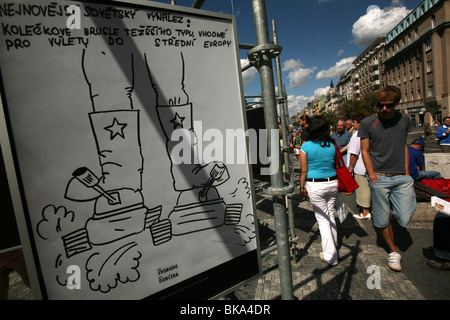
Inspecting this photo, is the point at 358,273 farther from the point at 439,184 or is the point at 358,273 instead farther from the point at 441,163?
the point at 441,163

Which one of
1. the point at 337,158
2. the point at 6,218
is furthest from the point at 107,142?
the point at 337,158

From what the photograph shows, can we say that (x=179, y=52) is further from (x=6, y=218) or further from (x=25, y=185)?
(x=6, y=218)

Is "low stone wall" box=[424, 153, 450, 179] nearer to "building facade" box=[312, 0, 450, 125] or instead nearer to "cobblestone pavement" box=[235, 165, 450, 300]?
"cobblestone pavement" box=[235, 165, 450, 300]

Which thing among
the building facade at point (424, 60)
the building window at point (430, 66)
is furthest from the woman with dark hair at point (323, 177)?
the building window at point (430, 66)

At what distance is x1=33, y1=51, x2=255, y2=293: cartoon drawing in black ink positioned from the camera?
38.9 inches

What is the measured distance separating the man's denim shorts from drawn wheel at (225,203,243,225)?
2.55 metres

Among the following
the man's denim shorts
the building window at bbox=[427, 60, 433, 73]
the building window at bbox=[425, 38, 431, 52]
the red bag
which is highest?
the building window at bbox=[425, 38, 431, 52]

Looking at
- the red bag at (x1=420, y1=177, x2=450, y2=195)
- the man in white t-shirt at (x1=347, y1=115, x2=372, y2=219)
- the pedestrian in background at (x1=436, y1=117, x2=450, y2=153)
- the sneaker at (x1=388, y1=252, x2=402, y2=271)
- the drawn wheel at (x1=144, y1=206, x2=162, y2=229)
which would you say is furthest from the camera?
the pedestrian in background at (x1=436, y1=117, x2=450, y2=153)

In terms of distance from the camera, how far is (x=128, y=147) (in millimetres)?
1085

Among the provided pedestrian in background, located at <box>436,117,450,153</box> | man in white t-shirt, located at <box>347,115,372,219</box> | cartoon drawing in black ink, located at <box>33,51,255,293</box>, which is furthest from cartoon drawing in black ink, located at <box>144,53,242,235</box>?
pedestrian in background, located at <box>436,117,450,153</box>

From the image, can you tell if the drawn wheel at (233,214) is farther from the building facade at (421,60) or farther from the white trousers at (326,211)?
the building facade at (421,60)

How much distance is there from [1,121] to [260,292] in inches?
113

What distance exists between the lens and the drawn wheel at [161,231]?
3.83 feet

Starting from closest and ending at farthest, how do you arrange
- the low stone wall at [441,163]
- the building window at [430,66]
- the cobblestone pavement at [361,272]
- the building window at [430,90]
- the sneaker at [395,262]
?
the cobblestone pavement at [361,272] < the sneaker at [395,262] < the low stone wall at [441,163] < the building window at [430,66] < the building window at [430,90]
